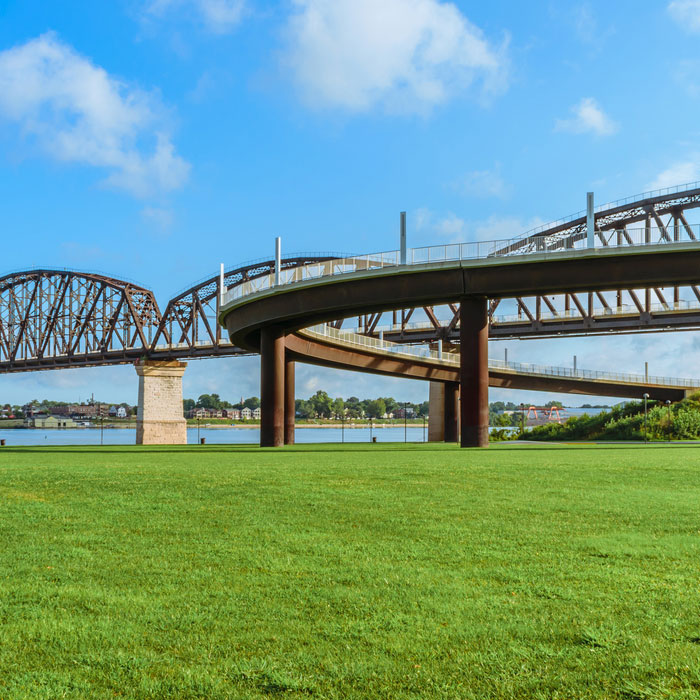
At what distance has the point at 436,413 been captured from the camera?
81.6 metres

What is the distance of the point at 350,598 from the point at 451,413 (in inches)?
2834

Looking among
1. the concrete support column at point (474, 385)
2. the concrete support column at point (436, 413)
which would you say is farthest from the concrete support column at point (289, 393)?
the concrete support column at point (474, 385)

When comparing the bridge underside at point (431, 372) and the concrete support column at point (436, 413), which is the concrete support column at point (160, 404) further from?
the bridge underside at point (431, 372)

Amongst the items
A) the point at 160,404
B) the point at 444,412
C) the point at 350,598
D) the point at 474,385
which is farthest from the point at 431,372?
the point at 350,598

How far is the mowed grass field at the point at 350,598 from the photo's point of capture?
4.31 metres

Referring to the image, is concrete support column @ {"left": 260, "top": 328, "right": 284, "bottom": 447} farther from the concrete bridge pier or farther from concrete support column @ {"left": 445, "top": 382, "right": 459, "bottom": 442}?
the concrete bridge pier

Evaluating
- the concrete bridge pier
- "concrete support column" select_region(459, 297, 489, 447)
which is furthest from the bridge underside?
"concrete support column" select_region(459, 297, 489, 447)

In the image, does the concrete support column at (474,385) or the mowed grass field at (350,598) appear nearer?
the mowed grass field at (350,598)

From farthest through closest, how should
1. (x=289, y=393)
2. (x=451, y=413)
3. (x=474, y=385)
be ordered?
(x=451, y=413), (x=289, y=393), (x=474, y=385)

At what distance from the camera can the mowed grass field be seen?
4309 millimetres

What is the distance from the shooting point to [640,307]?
7225 centimetres

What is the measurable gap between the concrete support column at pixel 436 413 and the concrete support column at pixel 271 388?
120ft

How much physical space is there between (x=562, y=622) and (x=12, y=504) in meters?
9.55

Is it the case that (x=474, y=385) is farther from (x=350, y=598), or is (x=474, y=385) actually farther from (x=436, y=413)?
(x=436, y=413)
